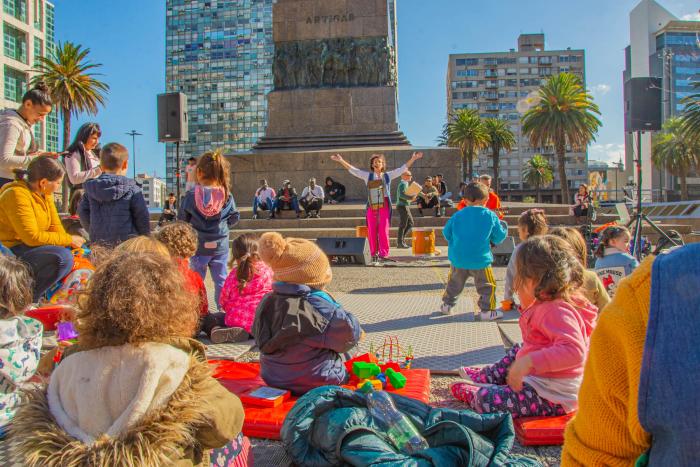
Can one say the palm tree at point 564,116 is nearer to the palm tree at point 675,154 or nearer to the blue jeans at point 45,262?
the palm tree at point 675,154

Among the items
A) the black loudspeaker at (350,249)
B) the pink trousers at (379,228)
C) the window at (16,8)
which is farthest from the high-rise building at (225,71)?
the black loudspeaker at (350,249)

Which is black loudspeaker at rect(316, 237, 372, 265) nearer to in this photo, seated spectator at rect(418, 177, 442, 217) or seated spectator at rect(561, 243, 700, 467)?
seated spectator at rect(418, 177, 442, 217)

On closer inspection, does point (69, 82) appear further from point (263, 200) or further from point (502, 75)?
point (502, 75)

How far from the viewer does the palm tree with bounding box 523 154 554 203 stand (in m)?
100

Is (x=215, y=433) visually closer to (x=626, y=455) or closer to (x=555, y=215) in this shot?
(x=626, y=455)

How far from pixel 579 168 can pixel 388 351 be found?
116m

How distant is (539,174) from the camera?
99.8m

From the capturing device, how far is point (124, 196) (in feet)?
16.9

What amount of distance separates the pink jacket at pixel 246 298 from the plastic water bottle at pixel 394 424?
97.1 inches

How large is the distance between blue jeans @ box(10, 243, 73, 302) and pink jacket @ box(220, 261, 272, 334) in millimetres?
1469

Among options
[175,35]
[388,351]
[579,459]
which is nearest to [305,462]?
[579,459]

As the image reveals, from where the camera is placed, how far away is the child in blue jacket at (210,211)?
18.7 feet

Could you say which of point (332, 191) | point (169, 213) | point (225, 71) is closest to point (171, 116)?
point (169, 213)

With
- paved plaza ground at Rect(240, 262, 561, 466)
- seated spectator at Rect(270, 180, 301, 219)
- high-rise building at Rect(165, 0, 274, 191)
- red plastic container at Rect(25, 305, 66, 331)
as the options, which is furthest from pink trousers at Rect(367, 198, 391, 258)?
high-rise building at Rect(165, 0, 274, 191)
